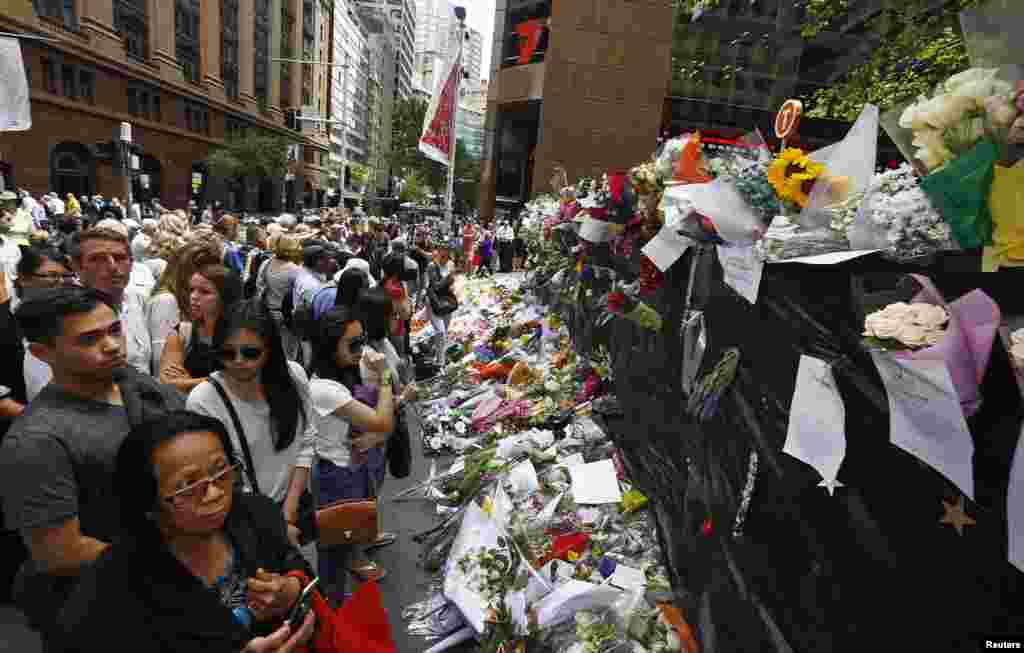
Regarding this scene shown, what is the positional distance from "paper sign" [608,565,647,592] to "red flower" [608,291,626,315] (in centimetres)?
206

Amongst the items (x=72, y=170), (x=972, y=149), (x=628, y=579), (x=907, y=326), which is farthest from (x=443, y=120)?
(x=72, y=170)

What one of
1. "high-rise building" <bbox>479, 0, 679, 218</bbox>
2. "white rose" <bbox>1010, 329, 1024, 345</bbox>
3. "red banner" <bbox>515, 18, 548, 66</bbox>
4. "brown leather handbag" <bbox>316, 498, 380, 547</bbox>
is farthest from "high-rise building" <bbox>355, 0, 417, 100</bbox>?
"white rose" <bbox>1010, 329, 1024, 345</bbox>

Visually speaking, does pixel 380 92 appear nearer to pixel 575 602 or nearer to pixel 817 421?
pixel 575 602

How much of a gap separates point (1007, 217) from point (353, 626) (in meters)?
2.15

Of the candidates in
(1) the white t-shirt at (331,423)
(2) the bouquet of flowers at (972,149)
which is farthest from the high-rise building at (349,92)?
(2) the bouquet of flowers at (972,149)

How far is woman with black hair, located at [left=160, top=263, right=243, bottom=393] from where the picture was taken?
3318 millimetres

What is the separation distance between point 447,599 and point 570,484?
3.62 feet

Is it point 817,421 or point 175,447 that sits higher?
point 817,421

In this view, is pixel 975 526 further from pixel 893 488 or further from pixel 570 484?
Result: pixel 570 484

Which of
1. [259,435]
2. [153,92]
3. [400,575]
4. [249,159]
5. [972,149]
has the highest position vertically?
[153,92]

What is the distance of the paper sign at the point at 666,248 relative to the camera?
3.57 m

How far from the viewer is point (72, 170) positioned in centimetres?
2877

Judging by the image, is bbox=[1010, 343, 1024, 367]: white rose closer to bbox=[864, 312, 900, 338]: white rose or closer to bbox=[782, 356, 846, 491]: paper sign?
bbox=[864, 312, 900, 338]: white rose

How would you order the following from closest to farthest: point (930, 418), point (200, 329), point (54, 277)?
1. point (930, 418)
2. point (200, 329)
3. point (54, 277)
